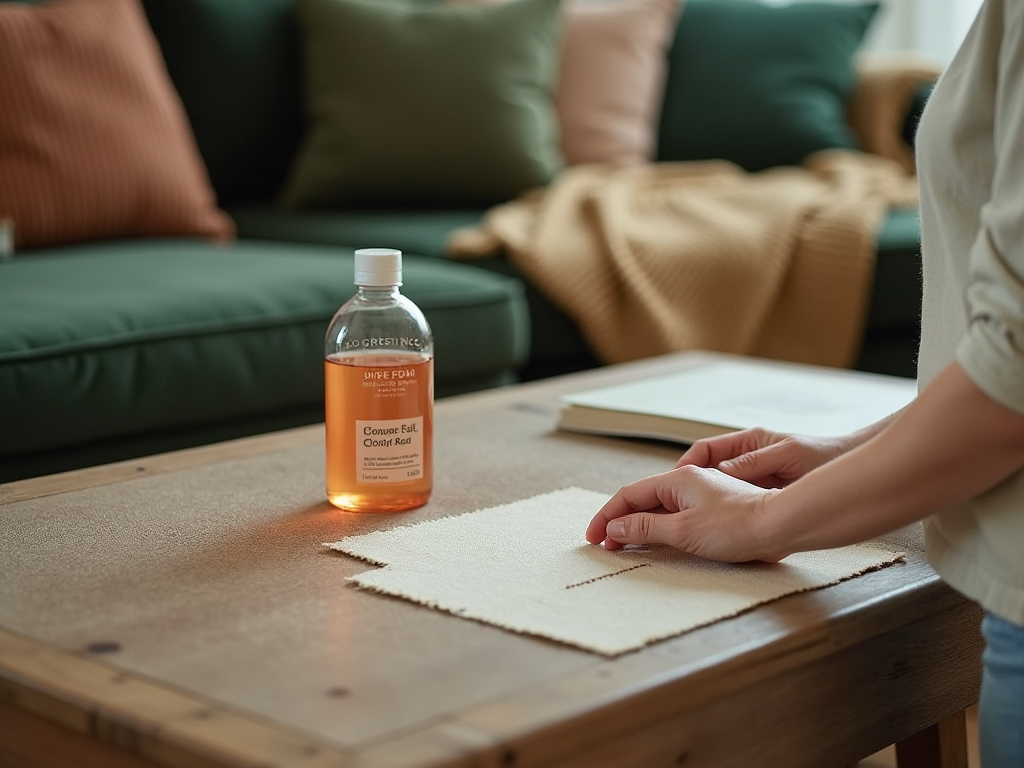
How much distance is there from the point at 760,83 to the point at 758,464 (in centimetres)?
210

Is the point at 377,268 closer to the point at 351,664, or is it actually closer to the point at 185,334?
the point at 351,664

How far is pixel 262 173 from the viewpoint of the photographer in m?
2.86

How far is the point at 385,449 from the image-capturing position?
99 cm

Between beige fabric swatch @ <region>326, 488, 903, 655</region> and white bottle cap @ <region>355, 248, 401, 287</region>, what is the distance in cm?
17

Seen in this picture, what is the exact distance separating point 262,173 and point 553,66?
0.63 meters

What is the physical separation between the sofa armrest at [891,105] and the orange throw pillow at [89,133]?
139 cm

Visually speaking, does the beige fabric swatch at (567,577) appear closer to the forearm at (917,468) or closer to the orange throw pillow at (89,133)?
the forearm at (917,468)

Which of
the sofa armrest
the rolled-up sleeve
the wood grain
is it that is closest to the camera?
the wood grain

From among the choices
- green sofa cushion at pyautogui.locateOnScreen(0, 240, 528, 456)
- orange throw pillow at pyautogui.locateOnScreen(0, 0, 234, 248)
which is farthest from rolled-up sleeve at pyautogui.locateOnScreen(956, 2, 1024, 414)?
orange throw pillow at pyautogui.locateOnScreen(0, 0, 234, 248)

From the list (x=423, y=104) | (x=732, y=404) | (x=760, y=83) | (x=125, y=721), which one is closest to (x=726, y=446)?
(x=732, y=404)

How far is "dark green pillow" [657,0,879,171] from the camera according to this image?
2910 mm

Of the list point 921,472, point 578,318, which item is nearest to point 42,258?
point 578,318

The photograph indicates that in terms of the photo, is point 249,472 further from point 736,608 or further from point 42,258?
point 42,258

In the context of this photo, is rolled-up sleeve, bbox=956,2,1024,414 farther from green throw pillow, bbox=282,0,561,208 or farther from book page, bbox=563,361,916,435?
green throw pillow, bbox=282,0,561,208
